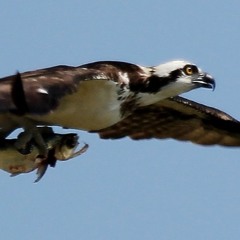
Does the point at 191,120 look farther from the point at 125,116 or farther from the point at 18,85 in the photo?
the point at 18,85

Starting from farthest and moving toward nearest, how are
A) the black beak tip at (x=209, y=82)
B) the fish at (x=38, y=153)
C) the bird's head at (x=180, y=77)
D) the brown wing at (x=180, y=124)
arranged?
the brown wing at (x=180, y=124) < the black beak tip at (x=209, y=82) < the bird's head at (x=180, y=77) < the fish at (x=38, y=153)

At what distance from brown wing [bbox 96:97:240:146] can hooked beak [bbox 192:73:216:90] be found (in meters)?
1.75

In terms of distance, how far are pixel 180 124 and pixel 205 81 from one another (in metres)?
2.73

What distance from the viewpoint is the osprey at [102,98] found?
24859mm

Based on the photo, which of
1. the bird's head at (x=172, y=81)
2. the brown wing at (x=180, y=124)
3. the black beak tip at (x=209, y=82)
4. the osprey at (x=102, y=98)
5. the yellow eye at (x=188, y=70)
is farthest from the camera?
the brown wing at (x=180, y=124)

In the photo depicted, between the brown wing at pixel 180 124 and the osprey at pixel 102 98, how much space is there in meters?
0.02

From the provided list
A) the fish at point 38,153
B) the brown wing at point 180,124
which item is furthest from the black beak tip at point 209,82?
the fish at point 38,153

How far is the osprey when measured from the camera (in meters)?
24.9

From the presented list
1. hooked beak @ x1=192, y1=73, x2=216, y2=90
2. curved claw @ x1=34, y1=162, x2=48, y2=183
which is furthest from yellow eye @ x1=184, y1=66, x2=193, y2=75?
curved claw @ x1=34, y1=162, x2=48, y2=183

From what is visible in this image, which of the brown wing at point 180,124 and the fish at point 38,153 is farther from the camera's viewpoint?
the brown wing at point 180,124

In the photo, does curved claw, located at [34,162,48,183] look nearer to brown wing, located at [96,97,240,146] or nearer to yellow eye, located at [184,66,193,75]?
yellow eye, located at [184,66,193,75]

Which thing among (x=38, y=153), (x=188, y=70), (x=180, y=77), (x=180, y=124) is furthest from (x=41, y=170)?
(x=180, y=124)

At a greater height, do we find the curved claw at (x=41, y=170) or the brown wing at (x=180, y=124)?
the curved claw at (x=41, y=170)

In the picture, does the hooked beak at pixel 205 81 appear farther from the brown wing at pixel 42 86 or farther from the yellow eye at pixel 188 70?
the brown wing at pixel 42 86
